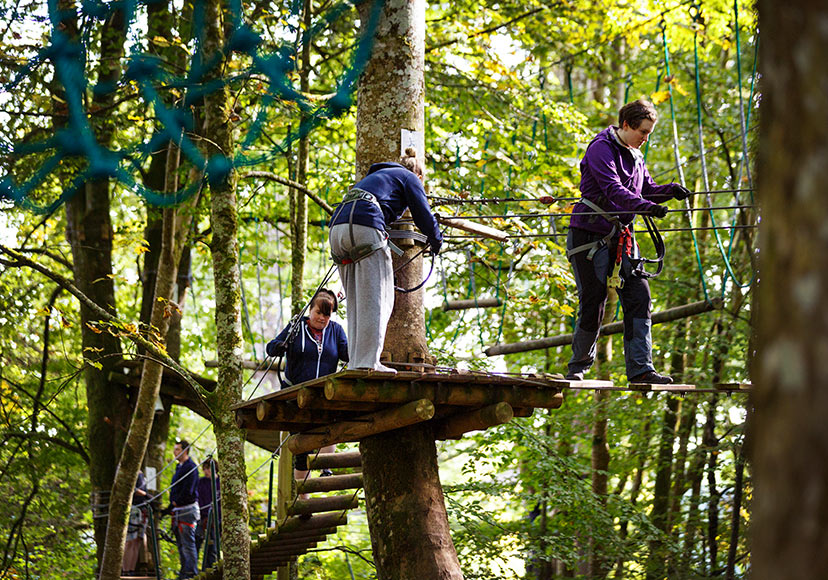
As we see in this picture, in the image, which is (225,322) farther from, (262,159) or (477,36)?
(477,36)

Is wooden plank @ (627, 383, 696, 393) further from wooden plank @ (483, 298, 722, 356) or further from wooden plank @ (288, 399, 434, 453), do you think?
wooden plank @ (483, 298, 722, 356)

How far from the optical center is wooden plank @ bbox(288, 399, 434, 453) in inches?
165

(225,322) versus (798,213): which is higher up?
(225,322)

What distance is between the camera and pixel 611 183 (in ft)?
15.8

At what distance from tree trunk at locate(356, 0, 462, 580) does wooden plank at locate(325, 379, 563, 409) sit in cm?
45

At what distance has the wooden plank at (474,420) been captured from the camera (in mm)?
A: 4500

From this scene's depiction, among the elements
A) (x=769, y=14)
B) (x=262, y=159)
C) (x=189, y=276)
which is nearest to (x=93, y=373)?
(x=189, y=276)

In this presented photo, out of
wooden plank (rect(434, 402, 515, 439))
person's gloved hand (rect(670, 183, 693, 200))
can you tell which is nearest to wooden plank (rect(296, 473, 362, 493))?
wooden plank (rect(434, 402, 515, 439))

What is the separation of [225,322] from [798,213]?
5400mm

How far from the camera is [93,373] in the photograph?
10445 mm

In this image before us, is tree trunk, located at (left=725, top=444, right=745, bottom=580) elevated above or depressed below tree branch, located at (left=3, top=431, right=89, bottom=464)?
below

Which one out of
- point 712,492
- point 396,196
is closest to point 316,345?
point 396,196

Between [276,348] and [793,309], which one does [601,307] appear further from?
[793,309]

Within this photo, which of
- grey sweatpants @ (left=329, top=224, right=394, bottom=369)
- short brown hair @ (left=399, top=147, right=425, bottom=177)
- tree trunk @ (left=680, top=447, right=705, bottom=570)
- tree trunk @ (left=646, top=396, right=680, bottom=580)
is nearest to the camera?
grey sweatpants @ (left=329, top=224, right=394, bottom=369)
